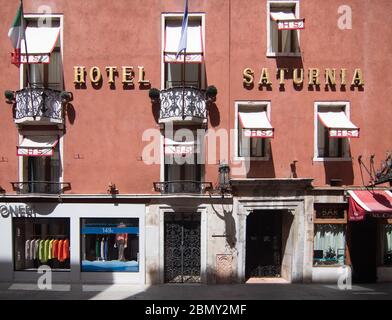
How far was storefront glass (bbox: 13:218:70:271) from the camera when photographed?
1561 centimetres

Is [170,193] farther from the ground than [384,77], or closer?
closer

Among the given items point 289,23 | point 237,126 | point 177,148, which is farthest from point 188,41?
point 177,148

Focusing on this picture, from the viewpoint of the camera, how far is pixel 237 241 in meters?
15.4

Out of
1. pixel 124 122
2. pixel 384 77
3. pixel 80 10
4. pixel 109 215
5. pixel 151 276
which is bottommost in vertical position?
pixel 151 276

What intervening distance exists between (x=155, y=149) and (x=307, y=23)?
795 centimetres

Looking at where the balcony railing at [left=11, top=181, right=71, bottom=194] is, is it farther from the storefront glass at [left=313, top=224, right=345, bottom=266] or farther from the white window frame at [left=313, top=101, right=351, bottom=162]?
the storefront glass at [left=313, top=224, right=345, bottom=266]

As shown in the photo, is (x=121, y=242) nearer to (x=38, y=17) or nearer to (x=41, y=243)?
(x=41, y=243)

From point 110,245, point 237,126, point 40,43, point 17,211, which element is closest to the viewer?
point 40,43

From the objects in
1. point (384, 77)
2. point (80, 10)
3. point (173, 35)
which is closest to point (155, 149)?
point (173, 35)

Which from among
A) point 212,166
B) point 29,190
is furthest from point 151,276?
point 29,190

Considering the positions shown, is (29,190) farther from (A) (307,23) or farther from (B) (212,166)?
(A) (307,23)

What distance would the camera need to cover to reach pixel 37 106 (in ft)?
48.9

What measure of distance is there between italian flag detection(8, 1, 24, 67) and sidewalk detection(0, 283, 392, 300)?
8.51 metres

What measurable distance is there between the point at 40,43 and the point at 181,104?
5.94 metres
